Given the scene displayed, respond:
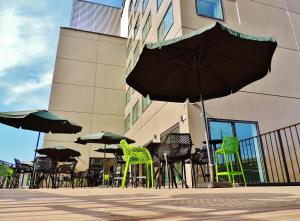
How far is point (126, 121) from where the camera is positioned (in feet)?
53.5

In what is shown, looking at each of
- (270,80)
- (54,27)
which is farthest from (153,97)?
(54,27)

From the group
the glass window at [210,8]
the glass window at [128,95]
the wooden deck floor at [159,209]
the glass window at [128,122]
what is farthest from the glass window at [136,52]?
the wooden deck floor at [159,209]

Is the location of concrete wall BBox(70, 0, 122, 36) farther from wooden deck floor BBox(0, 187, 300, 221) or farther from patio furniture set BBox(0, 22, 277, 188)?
wooden deck floor BBox(0, 187, 300, 221)

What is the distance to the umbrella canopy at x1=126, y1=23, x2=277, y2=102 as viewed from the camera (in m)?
3.67

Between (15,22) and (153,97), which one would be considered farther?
(15,22)

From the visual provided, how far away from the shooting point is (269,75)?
28.1 feet

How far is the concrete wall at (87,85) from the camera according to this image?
1536 cm

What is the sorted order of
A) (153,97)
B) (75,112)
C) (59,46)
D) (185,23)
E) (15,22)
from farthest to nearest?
(59,46) < (75,112) < (185,23) < (15,22) < (153,97)

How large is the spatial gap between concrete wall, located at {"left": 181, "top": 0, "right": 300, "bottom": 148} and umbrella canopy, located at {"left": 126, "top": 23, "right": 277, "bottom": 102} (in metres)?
2.10

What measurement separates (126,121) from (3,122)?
9999 millimetres

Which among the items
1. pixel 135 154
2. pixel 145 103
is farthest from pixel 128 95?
pixel 135 154

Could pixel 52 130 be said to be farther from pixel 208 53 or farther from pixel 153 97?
pixel 208 53

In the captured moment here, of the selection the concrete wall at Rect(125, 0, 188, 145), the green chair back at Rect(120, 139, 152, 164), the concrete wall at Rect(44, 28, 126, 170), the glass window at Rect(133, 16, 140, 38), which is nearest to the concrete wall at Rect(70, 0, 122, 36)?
the concrete wall at Rect(44, 28, 126, 170)

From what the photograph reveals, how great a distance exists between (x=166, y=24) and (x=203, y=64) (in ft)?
19.9
